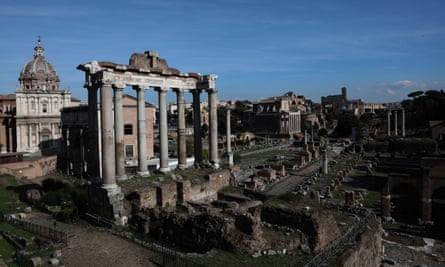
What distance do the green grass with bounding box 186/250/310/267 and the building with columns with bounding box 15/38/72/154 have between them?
140 ft

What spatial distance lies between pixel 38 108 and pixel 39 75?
508cm

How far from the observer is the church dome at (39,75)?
48656mm

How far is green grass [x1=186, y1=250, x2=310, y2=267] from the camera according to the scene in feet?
31.7

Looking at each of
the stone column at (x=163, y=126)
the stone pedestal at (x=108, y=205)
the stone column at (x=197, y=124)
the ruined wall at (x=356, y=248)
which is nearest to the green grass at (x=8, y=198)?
the stone pedestal at (x=108, y=205)

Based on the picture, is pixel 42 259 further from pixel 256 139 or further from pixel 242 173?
pixel 256 139

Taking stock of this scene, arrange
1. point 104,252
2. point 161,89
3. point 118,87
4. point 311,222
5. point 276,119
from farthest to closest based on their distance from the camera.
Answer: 1. point 276,119
2. point 161,89
3. point 118,87
4. point 311,222
5. point 104,252

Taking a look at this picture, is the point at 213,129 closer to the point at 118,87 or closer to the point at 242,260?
the point at 118,87

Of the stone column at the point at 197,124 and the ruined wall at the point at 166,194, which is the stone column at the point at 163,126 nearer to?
the stone column at the point at 197,124

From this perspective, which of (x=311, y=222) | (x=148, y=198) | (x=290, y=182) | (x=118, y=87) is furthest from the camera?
(x=290, y=182)

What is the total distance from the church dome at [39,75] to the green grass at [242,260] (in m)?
46.0

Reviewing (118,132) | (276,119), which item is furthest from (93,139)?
(276,119)

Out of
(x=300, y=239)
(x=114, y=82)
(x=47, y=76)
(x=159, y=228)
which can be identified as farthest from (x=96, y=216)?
(x=47, y=76)

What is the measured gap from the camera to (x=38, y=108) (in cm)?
4762

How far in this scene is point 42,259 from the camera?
10.4 m
